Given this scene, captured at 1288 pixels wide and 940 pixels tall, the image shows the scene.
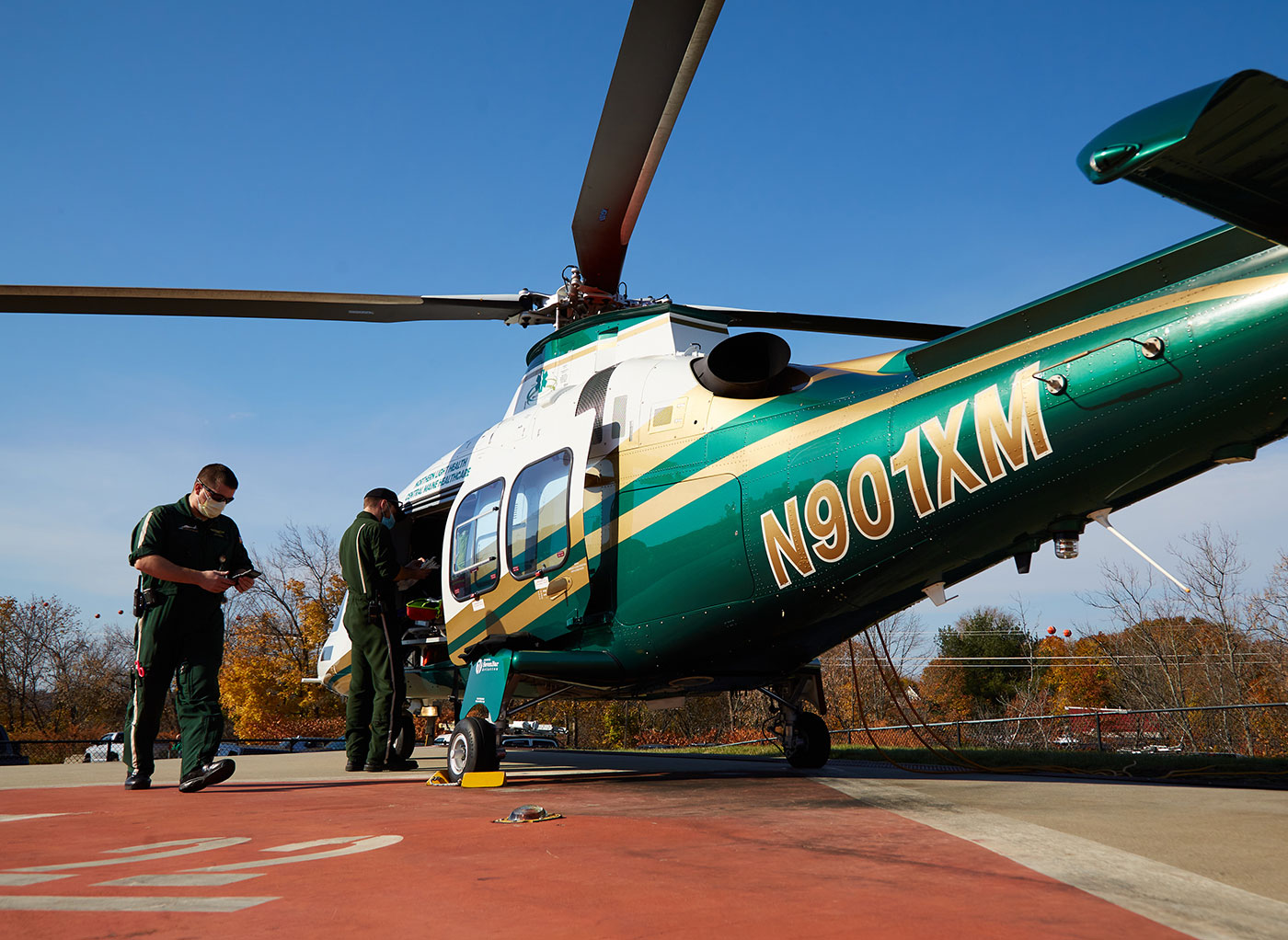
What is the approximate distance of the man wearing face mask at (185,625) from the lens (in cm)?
627

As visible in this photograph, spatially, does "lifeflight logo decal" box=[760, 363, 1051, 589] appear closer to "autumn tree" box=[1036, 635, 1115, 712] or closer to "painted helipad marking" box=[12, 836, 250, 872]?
"painted helipad marking" box=[12, 836, 250, 872]

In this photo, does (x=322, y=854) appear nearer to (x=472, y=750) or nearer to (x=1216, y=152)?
(x=472, y=750)

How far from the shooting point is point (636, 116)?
618 cm

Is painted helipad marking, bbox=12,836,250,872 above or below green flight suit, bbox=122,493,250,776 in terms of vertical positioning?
below

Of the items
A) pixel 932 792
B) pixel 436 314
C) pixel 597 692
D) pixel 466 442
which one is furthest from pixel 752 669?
pixel 436 314

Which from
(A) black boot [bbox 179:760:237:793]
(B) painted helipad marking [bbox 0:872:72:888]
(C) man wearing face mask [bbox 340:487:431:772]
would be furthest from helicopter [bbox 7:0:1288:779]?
(B) painted helipad marking [bbox 0:872:72:888]

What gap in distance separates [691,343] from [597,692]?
10.1 feet

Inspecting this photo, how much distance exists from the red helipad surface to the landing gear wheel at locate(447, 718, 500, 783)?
5.98ft

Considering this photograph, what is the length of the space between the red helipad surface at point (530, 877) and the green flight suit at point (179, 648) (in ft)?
4.65

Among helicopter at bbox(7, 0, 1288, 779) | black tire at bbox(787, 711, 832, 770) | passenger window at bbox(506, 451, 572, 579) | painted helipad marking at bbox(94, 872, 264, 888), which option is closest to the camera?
painted helipad marking at bbox(94, 872, 264, 888)

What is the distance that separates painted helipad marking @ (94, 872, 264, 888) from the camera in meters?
2.62

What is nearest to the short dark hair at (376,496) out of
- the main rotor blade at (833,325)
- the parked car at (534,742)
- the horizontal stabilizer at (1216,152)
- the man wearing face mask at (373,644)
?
the man wearing face mask at (373,644)

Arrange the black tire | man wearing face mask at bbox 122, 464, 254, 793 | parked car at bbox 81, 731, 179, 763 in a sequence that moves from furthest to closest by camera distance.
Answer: parked car at bbox 81, 731, 179, 763, the black tire, man wearing face mask at bbox 122, 464, 254, 793

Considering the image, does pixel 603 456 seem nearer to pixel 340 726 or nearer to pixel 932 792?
pixel 932 792
